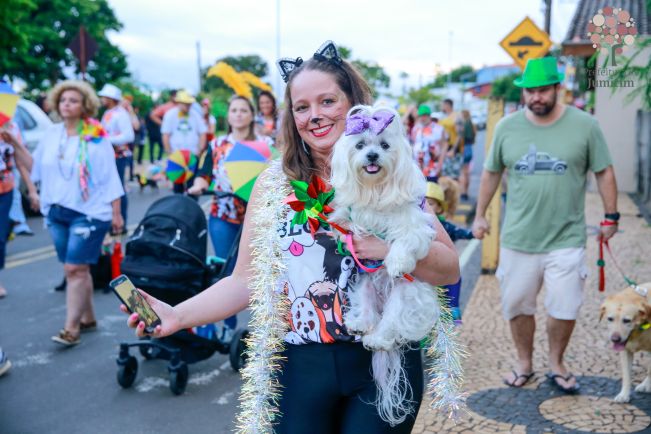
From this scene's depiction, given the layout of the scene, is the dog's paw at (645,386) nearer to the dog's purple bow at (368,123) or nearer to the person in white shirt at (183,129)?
the dog's purple bow at (368,123)

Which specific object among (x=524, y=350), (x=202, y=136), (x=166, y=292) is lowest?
(x=524, y=350)

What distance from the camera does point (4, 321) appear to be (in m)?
6.43

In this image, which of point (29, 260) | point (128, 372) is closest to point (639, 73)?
point (128, 372)

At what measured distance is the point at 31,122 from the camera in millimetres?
12164

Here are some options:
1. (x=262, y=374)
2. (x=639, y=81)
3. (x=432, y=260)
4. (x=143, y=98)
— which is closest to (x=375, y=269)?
(x=432, y=260)

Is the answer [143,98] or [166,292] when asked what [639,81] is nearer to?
[166,292]

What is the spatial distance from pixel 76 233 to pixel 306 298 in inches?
154

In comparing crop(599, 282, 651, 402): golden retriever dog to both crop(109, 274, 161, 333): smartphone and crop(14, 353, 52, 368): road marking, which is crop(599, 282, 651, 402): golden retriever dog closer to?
crop(109, 274, 161, 333): smartphone

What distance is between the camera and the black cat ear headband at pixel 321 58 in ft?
7.73

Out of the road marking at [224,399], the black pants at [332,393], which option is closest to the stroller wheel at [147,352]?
the road marking at [224,399]

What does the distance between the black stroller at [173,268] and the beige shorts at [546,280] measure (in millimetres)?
1908

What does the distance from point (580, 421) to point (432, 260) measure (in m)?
2.51

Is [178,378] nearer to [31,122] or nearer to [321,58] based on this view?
[321,58]

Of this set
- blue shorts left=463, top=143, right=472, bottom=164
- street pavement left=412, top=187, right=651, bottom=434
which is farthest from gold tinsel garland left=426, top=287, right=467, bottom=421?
blue shorts left=463, top=143, right=472, bottom=164
